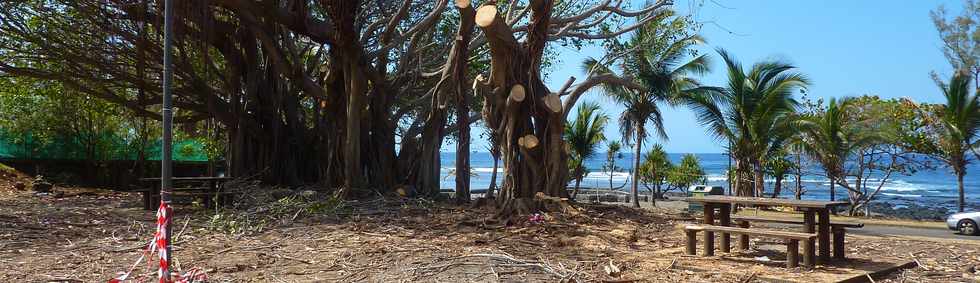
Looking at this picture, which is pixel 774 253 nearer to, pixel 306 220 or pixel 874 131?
pixel 306 220

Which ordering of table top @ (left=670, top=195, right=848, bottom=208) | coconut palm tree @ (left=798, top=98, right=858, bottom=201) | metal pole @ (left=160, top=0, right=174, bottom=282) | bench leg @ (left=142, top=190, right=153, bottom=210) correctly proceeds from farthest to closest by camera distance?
coconut palm tree @ (left=798, top=98, right=858, bottom=201) → bench leg @ (left=142, top=190, right=153, bottom=210) → table top @ (left=670, top=195, right=848, bottom=208) → metal pole @ (left=160, top=0, right=174, bottom=282)

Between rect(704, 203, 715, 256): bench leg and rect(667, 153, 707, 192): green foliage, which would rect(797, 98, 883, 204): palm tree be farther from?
rect(704, 203, 715, 256): bench leg

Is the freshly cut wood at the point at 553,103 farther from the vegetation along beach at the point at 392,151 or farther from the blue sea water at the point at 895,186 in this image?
the blue sea water at the point at 895,186

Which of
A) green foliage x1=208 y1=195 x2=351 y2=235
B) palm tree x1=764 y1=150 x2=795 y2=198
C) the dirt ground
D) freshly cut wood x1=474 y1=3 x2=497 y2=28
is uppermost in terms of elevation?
freshly cut wood x1=474 y1=3 x2=497 y2=28

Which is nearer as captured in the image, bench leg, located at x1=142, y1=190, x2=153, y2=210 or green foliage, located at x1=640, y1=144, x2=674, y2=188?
bench leg, located at x1=142, y1=190, x2=153, y2=210

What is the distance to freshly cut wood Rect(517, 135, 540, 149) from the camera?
10938 millimetres

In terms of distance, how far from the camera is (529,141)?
10945mm

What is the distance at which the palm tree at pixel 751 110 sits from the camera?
1748 cm

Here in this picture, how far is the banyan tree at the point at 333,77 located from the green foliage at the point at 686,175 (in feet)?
47.6

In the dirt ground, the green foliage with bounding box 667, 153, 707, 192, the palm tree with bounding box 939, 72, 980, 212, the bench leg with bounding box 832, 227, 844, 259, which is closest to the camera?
the dirt ground

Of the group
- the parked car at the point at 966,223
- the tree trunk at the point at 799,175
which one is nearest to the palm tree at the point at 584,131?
the tree trunk at the point at 799,175

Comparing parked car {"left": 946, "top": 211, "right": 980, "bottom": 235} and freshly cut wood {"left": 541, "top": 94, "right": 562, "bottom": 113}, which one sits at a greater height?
freshly cut wood {"left": 541, "top": 94, "right": 562, "bottom": 113}

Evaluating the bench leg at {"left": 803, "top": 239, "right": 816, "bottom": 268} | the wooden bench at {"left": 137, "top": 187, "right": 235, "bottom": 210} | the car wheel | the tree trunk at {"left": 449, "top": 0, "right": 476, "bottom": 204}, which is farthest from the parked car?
the wooden bench at {"left": 137, "top": 187, "right": 235, "bottom": 210}

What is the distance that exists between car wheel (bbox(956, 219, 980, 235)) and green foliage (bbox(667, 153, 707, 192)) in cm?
1648
